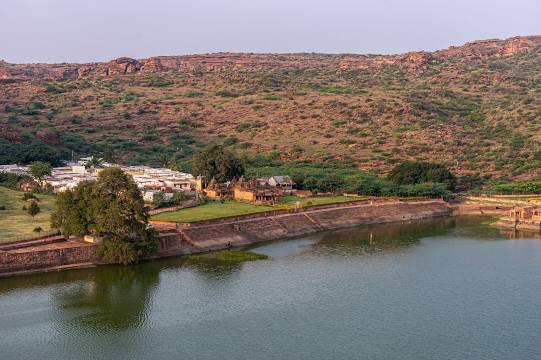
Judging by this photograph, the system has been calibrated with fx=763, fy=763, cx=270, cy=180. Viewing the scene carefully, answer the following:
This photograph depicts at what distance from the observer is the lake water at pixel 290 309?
3381cm

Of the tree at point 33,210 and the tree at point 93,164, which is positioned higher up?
the tree at point 93,164

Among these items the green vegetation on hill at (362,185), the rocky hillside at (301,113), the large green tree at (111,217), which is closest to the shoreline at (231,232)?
the large green tree at (111,217)

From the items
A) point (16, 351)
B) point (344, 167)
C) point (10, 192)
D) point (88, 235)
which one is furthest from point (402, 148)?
point (16, 351)

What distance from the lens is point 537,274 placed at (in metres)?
47.9

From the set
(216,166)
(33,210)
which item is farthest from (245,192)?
(33,210)

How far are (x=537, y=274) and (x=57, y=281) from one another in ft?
96.1

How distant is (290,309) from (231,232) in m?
17.8

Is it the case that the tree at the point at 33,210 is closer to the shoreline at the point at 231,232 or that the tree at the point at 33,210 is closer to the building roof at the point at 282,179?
the shoreline at the point at 231,232

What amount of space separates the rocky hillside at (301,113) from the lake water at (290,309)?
142 feet

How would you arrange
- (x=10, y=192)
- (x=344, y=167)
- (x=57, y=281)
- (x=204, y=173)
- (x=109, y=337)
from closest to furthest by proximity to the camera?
(x=109, y=337) → (x=57, y=281) → (x=10, y=192) → (x=204, y=173) → (x=344, y=167)

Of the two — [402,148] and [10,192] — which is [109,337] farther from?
[402,148]

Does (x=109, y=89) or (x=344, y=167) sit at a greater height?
(x=109, y=89)

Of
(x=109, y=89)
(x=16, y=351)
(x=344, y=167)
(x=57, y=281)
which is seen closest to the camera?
(x=16, y=351)

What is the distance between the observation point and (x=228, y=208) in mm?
62781
